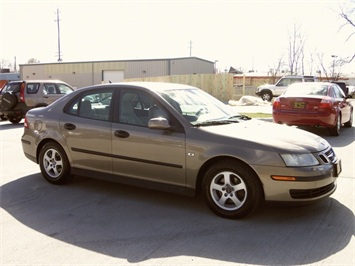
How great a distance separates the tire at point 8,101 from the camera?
13.8 meters

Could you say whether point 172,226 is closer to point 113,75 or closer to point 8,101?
point 8,101

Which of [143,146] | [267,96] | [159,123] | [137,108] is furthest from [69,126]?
[267,96]

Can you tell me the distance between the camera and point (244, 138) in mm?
4125

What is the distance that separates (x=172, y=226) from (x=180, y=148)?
0.89 metres

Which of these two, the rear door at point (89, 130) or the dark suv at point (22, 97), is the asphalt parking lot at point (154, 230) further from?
the dark suv at point (22, 97)

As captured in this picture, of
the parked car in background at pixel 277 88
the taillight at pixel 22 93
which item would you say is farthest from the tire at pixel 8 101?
the parked car in background at pixel 277 88

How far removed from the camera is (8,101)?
542 inches

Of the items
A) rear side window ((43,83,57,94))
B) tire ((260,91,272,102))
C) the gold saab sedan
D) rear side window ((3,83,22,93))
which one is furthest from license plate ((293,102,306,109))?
tire ((260,91,272,102))

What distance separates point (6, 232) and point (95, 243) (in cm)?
102

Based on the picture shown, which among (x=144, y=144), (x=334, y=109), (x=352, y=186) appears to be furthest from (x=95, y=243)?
(x=334, y=109)

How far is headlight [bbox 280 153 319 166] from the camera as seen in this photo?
12.9 ft

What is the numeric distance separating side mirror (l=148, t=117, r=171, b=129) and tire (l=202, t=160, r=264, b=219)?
0.71 m

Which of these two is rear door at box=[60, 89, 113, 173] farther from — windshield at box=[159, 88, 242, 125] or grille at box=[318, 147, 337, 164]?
grille at box=[318, 147, 337, 164]

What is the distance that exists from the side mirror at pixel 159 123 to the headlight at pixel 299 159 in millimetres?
1343
